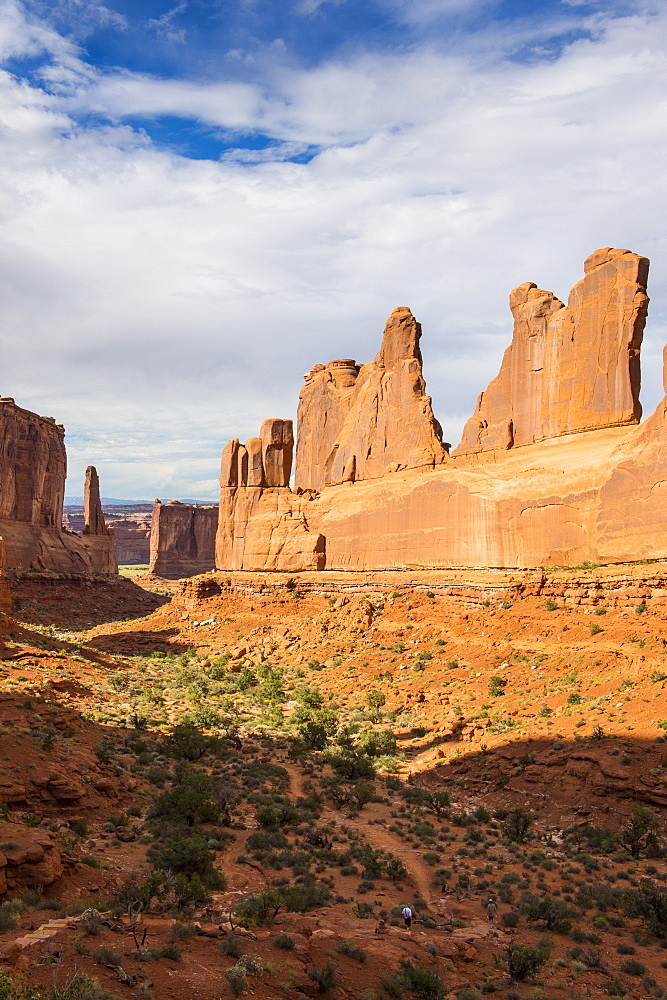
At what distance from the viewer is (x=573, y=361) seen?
2947cm

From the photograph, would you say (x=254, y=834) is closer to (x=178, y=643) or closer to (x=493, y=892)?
(x=493, y=892)

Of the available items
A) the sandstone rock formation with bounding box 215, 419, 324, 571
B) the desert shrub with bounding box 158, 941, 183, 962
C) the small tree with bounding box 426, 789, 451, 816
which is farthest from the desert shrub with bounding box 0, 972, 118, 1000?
the sandstone rock formation with bounding box 215, 419, 324, 571

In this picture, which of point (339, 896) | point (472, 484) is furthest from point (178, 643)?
point (339, 896)

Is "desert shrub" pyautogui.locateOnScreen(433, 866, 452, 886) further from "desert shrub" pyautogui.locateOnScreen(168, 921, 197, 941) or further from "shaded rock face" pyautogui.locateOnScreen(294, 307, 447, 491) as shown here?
"shaded rock face" pyautogui.locateOnScreen(294, 307, 447, 491)

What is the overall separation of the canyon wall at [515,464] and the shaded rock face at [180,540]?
205ft

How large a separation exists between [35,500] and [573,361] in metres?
54.8

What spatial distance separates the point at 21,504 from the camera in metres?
65.5

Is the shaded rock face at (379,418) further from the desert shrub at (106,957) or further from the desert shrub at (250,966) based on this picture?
the desert shrub at (106,957)

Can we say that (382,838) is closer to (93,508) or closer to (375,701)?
(375,701)

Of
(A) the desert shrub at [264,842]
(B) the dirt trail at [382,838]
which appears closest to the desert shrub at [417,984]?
(B) the dirt trail at [382,838]

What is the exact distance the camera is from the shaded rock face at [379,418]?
127 ft

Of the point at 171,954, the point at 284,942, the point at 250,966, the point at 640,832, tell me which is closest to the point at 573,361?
the point at 640,832

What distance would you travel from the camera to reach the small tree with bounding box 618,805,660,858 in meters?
13.9

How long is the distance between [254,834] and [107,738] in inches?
281
